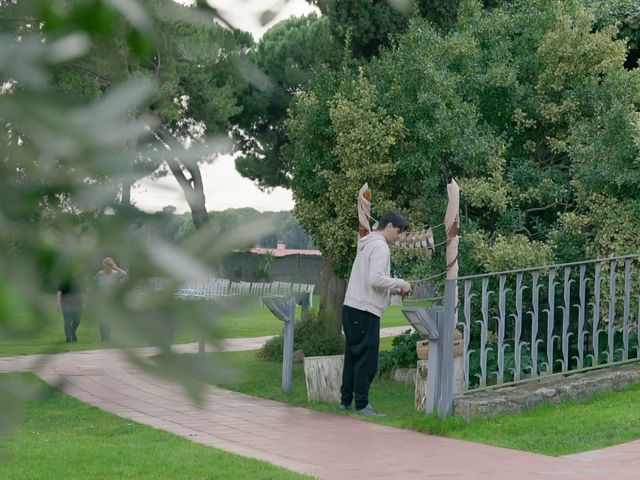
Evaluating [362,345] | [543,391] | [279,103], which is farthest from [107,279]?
[279,103]

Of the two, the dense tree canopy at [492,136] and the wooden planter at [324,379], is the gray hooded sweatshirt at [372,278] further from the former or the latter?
the dense tree canopy at [492,136]

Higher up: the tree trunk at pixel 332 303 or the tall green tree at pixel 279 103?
the tall green tree at pixel 279 103

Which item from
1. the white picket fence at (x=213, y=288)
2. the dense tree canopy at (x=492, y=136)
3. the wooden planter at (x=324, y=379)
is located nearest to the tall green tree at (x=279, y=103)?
the dense tree canopy at (x=492, y=136)

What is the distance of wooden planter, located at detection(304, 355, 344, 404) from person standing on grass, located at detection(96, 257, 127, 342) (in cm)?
932

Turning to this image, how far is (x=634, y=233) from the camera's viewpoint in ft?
34.9

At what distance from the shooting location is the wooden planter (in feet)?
33.6

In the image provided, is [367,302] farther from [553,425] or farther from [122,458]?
[122,458]

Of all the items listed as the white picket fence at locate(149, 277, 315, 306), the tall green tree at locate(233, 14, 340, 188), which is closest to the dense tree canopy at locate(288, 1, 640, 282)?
the tall green tree at locate(233, 14, 340, 188)

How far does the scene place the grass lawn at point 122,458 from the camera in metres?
6.47

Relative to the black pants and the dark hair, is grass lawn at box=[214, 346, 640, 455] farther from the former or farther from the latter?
the dark hair

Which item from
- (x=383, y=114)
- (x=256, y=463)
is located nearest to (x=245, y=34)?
(x=256, y=463)

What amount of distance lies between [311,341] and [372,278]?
5409 millimetres

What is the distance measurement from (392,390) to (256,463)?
4.58 m

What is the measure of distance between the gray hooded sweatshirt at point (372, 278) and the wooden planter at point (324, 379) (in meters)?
0.90
